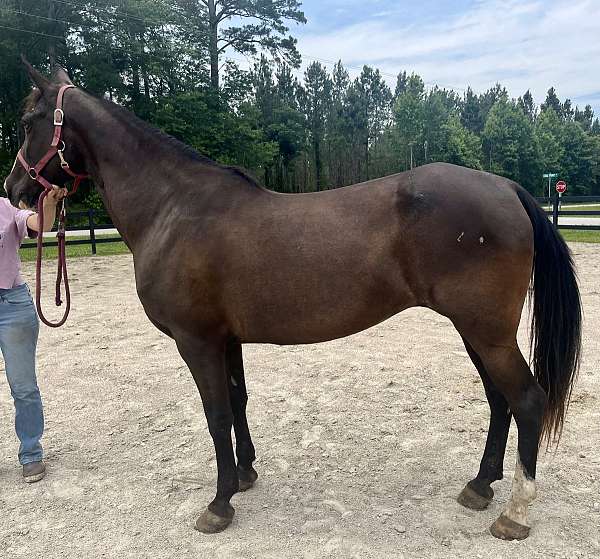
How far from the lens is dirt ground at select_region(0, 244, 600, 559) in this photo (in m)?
2.40

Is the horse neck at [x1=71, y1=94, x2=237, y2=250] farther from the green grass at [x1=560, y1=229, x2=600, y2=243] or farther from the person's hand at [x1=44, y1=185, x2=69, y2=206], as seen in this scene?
the green grass at [x1=560, y1=229, x2=600, y2=243]

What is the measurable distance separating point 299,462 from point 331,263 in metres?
1.57

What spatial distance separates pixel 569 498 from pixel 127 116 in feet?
11.2

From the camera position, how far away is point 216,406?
2.58 metres

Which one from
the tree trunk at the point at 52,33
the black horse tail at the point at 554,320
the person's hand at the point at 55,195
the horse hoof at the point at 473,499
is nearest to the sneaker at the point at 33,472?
the person's hand at the point at 55,195

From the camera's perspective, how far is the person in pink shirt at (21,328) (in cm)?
290

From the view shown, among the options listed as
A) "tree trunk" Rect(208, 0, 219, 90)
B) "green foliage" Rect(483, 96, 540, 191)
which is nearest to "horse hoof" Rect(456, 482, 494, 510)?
"tree trunk" Rect(208, 0, 219, 90)

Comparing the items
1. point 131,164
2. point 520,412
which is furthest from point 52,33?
point 520,412

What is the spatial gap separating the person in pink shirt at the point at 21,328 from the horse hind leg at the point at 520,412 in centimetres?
267

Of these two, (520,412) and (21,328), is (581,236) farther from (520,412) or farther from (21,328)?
(21,328)

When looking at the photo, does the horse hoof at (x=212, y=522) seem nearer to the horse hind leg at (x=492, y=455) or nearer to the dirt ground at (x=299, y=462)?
the dirt ground at (x=299, y=462)

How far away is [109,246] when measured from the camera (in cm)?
1586

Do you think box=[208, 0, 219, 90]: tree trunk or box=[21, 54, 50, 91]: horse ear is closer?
box=[21, 54, 50, 91]: horse ear

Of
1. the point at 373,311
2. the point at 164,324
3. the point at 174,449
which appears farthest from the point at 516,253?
the point at 174,449
